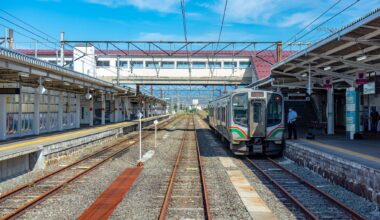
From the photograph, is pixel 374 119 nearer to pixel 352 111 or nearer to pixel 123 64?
pixel 352 111

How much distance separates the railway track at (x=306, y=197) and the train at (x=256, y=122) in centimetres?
255

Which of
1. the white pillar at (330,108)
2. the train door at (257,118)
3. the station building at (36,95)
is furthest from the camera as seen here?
the white pillar at (330,108)

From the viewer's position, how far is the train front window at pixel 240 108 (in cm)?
1525

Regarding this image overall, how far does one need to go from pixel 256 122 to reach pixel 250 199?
22.5 ft

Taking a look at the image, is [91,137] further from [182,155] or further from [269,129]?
[269,129]

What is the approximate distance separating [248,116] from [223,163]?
220 centimetres

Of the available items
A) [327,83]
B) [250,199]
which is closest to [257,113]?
[327,83]

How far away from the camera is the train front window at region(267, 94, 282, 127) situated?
50.0 feet

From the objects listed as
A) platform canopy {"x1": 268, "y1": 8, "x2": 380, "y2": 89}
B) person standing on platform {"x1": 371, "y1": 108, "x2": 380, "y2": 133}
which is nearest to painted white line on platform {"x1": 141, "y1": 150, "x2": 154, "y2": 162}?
platform canopy {"x1": 268, "y1": 8, "x2": 380, "y2": 89}

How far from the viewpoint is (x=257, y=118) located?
15.2m

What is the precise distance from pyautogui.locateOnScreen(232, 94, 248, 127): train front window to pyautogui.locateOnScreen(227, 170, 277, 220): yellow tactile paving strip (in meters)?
3.86

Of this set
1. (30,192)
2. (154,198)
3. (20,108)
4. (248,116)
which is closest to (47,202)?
(30,192)

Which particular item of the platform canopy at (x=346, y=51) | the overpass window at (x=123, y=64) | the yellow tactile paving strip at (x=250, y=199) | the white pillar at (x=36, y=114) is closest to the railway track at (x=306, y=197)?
the yellow tactile paving strip at (x=250, y=199)

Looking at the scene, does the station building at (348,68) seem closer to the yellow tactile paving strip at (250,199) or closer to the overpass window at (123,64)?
the yellow tactile paving strip at (250,199)
